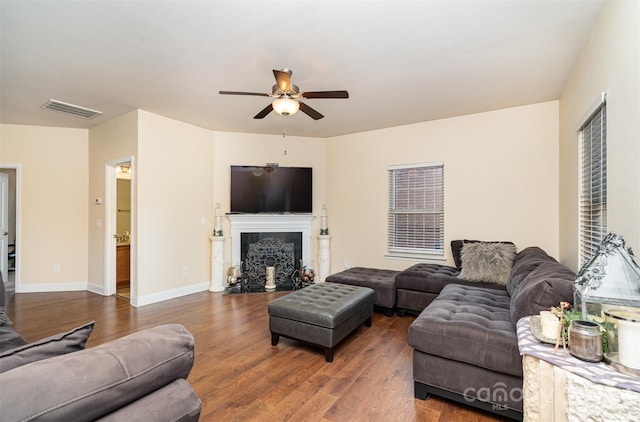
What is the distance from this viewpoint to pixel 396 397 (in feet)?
6.77

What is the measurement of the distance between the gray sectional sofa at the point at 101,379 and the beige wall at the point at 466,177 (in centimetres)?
404

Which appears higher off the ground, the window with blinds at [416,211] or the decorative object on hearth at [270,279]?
the window with blinds at [416,211]

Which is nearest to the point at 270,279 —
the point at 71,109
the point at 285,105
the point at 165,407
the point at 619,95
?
the point at 285,105

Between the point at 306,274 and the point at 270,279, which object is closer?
the point at 270,279

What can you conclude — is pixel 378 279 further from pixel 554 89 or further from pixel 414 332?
pixel 554 89

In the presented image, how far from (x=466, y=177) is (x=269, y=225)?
10.4ft

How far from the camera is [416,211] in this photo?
4.62m

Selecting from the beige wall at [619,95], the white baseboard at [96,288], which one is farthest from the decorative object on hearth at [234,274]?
the beige wall at [619,95]

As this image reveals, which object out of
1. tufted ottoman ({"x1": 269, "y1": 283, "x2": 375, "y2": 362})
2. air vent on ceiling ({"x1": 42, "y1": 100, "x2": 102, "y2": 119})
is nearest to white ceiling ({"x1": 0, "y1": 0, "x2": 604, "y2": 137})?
air vent on ceiling ({"x1": 42, "y1": 100, "x2": 102, "y2": 119})

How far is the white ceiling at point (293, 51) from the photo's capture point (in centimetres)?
204

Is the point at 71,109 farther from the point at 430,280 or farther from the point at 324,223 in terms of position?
the point at 430,280

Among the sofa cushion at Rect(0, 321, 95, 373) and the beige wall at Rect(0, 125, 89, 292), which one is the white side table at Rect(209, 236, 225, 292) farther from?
the sofa cushion at Rect(0, 321, 95, 373)

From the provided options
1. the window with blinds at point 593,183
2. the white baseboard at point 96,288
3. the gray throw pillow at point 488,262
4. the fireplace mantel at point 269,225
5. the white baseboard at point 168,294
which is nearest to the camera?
the window with blinds at point 593,183

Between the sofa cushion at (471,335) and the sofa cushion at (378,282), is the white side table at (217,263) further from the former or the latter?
the sofa cushion at (471,335)
